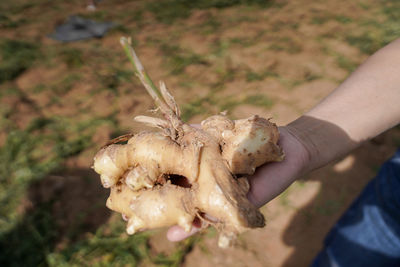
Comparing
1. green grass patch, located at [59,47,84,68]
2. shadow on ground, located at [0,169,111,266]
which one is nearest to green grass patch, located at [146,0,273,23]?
green grass patch, located at [59,47,84,68]

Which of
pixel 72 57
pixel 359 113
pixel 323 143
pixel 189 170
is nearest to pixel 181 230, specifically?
pixel 189 170

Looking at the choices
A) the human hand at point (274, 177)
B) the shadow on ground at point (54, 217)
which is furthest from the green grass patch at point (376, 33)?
the shadow on ground at point (54, 217)

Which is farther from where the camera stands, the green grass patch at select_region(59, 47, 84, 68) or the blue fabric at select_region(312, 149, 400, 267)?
the green grass patch at select_region(59, 47, 84, 68)

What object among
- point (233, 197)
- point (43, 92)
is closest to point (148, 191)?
point (233, 197)

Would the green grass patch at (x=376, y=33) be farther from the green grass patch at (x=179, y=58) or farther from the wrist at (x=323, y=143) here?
the wrist at (x=323, y=143)

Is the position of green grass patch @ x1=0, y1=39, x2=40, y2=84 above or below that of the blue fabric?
above

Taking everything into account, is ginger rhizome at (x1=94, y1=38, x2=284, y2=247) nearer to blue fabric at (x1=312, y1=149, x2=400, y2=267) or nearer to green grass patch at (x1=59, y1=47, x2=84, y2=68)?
blue fabric at (x1=312, y1=149, x2=400, y2=267)

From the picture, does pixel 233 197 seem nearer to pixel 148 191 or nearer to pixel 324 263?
pixel 148 191
